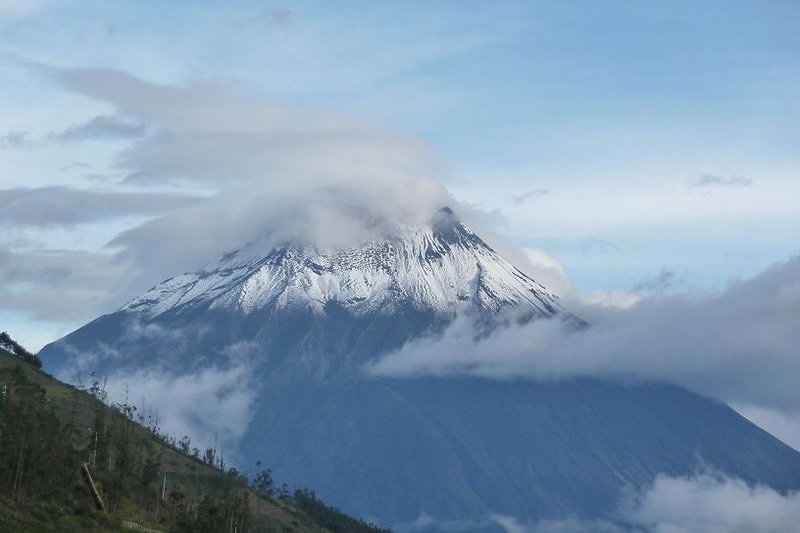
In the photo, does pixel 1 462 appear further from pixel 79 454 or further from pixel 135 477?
pixel 135 477

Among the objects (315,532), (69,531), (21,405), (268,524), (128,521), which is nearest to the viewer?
(69,531)

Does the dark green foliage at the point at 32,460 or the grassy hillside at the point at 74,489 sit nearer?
the grassy hillside at the point at 74,489

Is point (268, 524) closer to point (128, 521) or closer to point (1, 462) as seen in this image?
point (128, 521)

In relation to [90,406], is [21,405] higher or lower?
lower

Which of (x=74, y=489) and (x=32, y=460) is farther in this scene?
(x=74, y=489)

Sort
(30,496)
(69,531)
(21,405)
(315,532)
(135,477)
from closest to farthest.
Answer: (69,531) → (30,496) → (21,405) → (135,477) → (315,532)

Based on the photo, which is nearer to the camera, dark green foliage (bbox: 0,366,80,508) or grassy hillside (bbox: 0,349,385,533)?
grassy hillside (bbox: 0,349,385,533)

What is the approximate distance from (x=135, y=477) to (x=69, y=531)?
3637 cm

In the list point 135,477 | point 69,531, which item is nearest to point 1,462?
point 69,531

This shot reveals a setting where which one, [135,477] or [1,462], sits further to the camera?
[135,477]

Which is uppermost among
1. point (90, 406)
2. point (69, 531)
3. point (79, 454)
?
point (90, 406)

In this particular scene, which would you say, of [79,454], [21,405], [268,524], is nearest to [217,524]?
[79,454]

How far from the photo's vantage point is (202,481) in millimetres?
189250

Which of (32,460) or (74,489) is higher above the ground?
(32,460)
